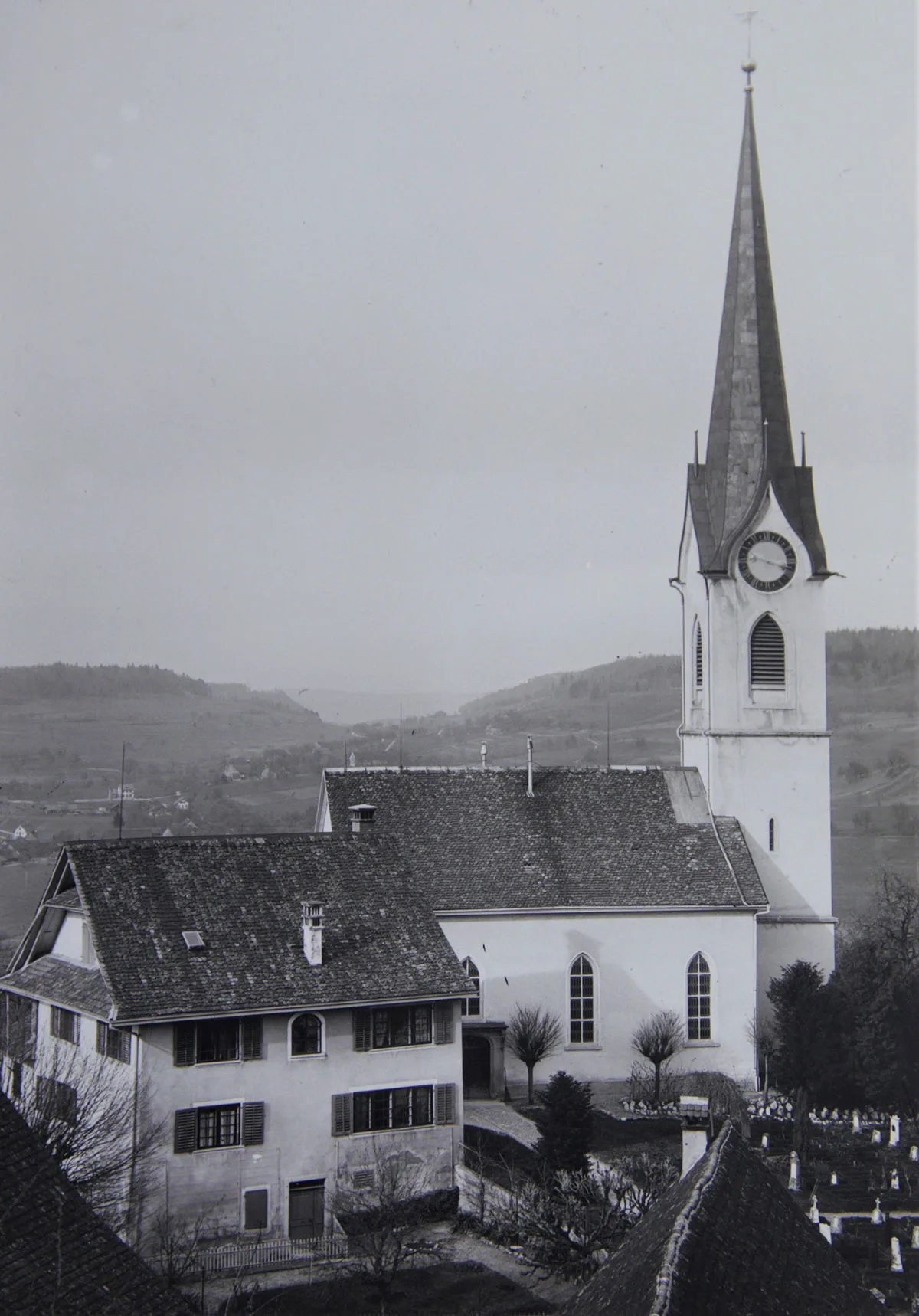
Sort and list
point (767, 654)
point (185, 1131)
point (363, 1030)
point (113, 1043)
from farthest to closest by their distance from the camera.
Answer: point (767, 654), point (363, 1030), point (113, 1043), point (185, 1131)

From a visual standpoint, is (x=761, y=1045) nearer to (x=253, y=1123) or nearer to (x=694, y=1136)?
(x=253, y=1123)

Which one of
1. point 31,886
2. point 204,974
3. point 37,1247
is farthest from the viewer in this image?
point 31,886

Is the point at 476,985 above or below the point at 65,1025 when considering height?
below

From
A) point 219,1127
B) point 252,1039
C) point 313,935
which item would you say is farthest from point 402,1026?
point 219,1127

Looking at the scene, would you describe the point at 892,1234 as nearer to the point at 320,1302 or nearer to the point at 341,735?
the point at 320,1302

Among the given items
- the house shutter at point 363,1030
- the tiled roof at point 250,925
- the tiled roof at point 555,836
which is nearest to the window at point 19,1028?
the tiled roof at point 250,925

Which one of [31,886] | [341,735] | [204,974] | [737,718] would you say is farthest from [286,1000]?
[341,735]
